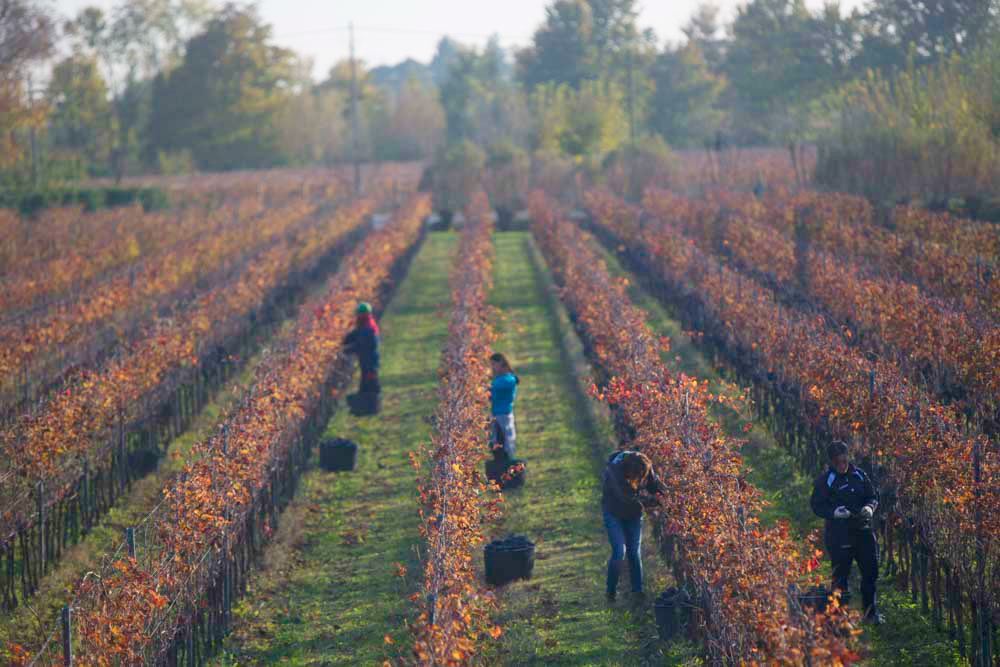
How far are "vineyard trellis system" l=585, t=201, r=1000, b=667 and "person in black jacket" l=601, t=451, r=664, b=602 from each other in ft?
7.00

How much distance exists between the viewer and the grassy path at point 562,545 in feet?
30.3

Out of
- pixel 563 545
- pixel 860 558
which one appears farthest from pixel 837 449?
pixel 563 545

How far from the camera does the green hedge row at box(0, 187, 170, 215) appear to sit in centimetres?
4134

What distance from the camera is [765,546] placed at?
25.3 feet

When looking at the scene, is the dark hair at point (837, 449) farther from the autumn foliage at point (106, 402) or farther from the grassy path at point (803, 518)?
the autumn foliage at point (106, 402)

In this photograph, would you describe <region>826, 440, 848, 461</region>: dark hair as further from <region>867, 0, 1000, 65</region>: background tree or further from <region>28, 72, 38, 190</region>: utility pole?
<region>867, 0, 1000, 65</region>: background tree

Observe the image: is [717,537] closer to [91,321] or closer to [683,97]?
[91,321]

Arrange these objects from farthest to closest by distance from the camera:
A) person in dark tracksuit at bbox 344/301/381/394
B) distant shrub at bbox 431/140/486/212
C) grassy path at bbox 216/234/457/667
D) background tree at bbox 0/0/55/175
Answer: distant shrub at bbox 431/140/486/212 → background tree at bbox 0/0/55/175 → person in dark tracksuit at bbox 344/301/381/394 → grassy path at bbox 216/234/457/667

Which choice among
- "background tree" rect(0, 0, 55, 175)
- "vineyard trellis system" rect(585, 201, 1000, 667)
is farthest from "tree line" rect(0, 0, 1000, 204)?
"vineyard trellis system" rect(585, 201, 1000, 667)

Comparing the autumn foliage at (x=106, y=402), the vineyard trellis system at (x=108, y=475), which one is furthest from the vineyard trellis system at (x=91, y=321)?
the vineyard trellis system at (x=108, y=475)

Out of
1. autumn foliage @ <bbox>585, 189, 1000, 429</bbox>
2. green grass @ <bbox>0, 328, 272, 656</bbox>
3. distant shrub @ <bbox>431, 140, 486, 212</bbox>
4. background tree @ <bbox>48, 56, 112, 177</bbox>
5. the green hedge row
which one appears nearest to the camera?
green grass @ <bbox>0, 328, 272, 656</bbox>

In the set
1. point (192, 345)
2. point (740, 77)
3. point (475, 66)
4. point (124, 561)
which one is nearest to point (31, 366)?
point (192, 345)

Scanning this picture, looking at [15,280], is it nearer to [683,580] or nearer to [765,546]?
[683,580]

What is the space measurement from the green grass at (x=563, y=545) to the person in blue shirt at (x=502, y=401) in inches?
25.7
